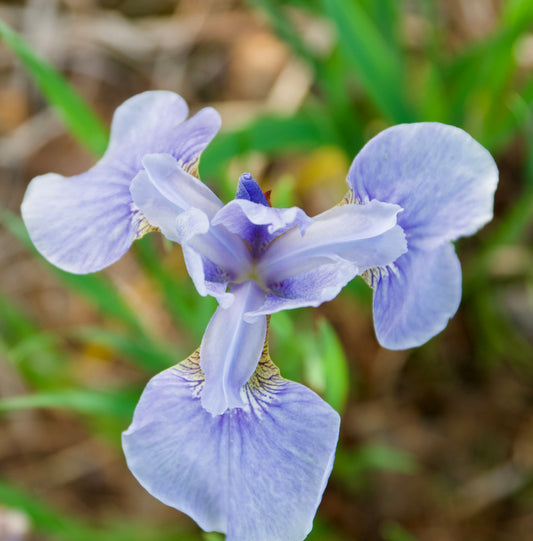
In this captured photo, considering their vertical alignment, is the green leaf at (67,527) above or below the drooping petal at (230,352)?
below

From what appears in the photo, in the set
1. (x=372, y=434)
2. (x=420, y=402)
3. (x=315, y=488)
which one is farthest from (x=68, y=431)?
(x=315, y=488)

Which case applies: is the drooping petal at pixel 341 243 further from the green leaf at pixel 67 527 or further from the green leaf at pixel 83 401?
the green leaf at pixel 67 527

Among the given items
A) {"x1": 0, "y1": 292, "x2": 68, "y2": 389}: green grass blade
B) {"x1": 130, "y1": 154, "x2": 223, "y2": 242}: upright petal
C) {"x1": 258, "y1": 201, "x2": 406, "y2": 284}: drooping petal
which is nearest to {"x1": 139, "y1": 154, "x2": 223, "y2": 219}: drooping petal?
{"x1": 130, "y1": 154, "x2": 223, "y2": 242}: upright petal

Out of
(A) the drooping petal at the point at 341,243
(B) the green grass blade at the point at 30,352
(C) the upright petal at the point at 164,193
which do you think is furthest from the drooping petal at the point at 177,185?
(B) the green grass blade at the point at 30,352

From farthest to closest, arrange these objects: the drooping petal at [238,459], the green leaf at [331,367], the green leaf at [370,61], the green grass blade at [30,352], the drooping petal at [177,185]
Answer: the green grass blade at [30,352]
the green leaf at [370,61]
the green leaf at [331,367]
the drooping petal at [177,185]
the drooping petal at [238,459]

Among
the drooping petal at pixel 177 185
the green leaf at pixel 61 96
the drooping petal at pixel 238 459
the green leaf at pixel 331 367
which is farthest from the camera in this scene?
the green leaf at pixel 61 96

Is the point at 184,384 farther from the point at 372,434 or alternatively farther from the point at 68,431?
the point at 68,431

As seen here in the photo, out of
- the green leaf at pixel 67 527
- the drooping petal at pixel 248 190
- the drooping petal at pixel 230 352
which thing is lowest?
the green leaf at pixel 67 527
